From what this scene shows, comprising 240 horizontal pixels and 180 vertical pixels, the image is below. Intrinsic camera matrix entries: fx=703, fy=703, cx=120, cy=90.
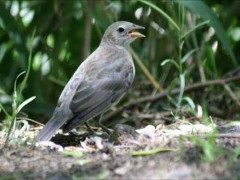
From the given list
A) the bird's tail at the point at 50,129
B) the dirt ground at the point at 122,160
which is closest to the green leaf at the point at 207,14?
the bird's tail at the point at 50,129

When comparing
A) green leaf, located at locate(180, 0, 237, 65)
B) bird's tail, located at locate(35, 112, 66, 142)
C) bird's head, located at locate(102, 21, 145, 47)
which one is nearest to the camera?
bird's tail, located at locate(35, 112, 66, 142)

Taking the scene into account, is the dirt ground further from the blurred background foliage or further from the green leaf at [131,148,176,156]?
the blurred background foliage

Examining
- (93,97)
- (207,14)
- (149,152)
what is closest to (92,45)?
(207,14)

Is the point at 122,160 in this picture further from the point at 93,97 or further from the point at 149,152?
the point at 93,97

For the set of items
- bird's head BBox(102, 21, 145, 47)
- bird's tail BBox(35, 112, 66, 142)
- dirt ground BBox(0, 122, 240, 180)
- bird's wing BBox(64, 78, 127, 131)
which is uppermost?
bird's head BBox(102, 21, 145, 47)

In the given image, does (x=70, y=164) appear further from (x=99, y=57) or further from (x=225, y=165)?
(x=99, y=57)

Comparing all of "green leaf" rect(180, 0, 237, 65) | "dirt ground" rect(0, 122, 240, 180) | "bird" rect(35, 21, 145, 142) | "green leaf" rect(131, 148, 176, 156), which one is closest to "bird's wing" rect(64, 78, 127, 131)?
"bird" rect(35, 21, 145, 142)

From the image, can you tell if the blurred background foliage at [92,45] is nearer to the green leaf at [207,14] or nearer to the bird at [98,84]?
the bird at [98,84]
